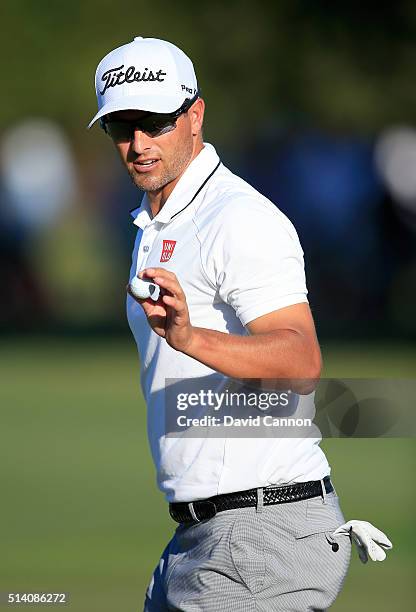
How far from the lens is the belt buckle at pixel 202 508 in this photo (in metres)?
4.31

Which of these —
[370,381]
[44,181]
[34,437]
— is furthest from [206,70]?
[370,381]

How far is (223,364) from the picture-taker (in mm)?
3840

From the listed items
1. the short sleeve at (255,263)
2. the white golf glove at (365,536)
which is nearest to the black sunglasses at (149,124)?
the short sleeve at (255,263)

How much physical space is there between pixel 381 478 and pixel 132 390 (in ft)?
25.6

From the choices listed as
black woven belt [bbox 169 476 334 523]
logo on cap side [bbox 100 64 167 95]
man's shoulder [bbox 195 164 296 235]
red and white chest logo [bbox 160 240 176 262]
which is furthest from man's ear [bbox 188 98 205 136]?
black woven belt [bbox 169 476 334 523]

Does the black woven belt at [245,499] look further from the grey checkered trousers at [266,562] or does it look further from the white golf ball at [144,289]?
the white golf ball at [144,289]

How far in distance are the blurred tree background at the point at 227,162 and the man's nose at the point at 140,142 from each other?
33.8 feet

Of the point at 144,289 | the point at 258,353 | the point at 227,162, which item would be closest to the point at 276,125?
the point at 227,162

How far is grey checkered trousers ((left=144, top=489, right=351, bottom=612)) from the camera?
167 inches

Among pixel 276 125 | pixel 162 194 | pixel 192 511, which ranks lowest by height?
pixel 276 125

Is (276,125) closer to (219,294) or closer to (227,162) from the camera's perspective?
(227,162)

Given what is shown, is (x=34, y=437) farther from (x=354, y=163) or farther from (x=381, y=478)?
(x=354, y=163)

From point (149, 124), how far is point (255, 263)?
2.79 feet

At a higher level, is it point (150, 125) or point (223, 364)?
point (150, 125)
